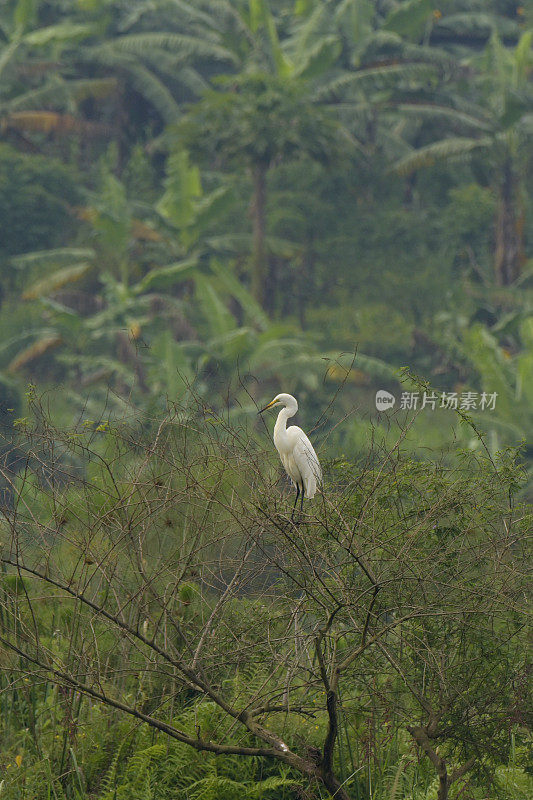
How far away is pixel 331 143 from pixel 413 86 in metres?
4.14

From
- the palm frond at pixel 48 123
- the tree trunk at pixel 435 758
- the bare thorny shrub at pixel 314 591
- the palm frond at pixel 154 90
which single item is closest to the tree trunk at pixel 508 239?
the palm frond at pixel 154 90

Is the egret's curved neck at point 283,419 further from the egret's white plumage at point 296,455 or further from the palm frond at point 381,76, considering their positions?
the palm frond at point 381,76

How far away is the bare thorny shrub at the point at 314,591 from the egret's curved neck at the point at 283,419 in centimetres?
22

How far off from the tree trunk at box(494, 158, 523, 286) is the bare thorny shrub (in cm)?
1934

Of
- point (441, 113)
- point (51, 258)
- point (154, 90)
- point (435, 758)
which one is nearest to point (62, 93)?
point (154, 90)

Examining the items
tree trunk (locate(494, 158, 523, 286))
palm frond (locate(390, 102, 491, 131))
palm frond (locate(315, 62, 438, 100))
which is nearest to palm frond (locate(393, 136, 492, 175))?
palm frond (locate(390, 102, 491, 131))

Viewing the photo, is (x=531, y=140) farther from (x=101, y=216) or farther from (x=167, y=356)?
(x=167, y=356)

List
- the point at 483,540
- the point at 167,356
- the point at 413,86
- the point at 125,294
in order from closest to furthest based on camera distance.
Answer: the point at 483,540 < the point at 167,356 < the point at 125,294 < the point at 413,86

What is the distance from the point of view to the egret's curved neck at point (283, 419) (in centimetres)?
562

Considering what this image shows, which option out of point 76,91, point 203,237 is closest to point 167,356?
point 203,237

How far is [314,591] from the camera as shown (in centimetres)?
484

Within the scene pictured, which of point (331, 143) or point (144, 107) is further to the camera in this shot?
point (144, 107)

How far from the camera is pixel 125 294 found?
21.4m

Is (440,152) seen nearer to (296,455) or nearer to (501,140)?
(501,140)
